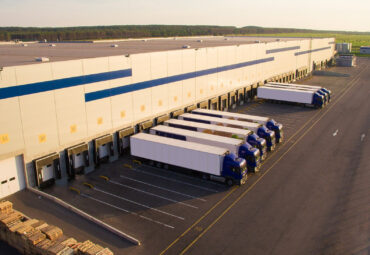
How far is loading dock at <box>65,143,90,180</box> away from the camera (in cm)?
2806

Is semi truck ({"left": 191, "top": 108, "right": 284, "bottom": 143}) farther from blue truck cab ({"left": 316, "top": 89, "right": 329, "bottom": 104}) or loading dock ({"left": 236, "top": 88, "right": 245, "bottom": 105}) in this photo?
blue truck cab ({"left": 316, "top": 89, "right": 329, "bottom": 104})

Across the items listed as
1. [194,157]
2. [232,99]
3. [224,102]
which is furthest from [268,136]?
[232,99]

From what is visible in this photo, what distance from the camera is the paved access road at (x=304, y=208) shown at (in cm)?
1945

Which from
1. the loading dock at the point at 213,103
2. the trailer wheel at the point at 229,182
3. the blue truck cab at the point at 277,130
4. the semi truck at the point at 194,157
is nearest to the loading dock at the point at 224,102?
the loading dock at the point at 213,103

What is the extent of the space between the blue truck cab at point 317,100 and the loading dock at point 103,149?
35691 millimetres

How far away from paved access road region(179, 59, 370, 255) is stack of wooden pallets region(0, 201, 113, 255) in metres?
5.55

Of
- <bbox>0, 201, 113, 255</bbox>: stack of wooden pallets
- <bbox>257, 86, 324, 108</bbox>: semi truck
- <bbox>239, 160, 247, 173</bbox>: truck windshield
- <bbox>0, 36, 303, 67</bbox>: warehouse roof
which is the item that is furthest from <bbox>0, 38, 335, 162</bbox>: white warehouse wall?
<bbox>239, 160, 247, 173</bbox>: truck windshield

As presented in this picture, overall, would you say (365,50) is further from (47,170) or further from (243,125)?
(47,170)

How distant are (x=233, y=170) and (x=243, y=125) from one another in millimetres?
10174

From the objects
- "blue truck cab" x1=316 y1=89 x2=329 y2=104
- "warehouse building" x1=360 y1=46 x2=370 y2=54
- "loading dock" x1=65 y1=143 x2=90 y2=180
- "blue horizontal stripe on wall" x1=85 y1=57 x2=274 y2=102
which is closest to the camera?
"loading dock" x1=65 y1=143 x2=90 y2=180

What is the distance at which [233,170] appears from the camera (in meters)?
26.6

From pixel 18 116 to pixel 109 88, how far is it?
935 centimetres

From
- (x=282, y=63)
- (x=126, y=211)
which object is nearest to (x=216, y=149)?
(x=126, y=211)

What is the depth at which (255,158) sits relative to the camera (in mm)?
28797
